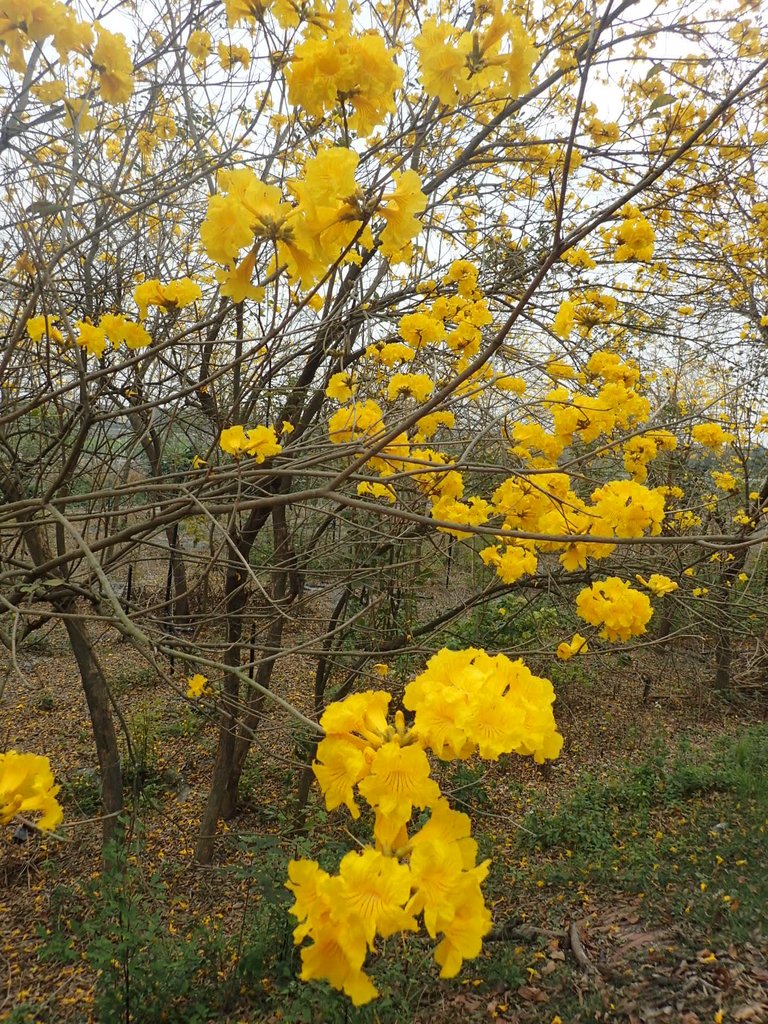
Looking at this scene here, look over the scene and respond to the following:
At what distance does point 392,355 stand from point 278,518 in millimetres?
1668

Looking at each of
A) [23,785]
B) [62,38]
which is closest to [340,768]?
[23,785]

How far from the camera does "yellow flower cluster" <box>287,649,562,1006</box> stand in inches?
35.6

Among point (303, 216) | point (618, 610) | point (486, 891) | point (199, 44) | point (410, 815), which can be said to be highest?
point (199, 44)

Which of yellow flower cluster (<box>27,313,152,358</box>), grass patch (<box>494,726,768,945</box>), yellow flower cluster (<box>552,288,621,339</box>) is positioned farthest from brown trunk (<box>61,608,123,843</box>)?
yellow flower cluster (<box>552,288,621,339</box>)

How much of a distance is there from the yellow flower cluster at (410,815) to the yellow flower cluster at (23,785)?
579mm

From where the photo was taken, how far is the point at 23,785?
1234mm

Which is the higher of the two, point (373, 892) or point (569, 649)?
point (373, 892)

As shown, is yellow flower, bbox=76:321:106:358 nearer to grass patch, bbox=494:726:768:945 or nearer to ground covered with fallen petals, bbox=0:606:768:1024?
ground covered with fallen petals, bbox=0:606:768:1024

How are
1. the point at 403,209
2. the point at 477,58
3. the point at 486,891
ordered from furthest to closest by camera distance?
the point at 486,891 < the point at 477,58 < the point at 403,209

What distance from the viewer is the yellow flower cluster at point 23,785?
1.19 metres

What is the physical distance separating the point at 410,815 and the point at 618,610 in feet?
5.56

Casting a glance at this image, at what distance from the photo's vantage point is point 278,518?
428 centimetres

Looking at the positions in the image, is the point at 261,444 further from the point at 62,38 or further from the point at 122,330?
the point at 62,38

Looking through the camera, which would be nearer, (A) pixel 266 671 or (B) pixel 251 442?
(B) pixel 251 442
